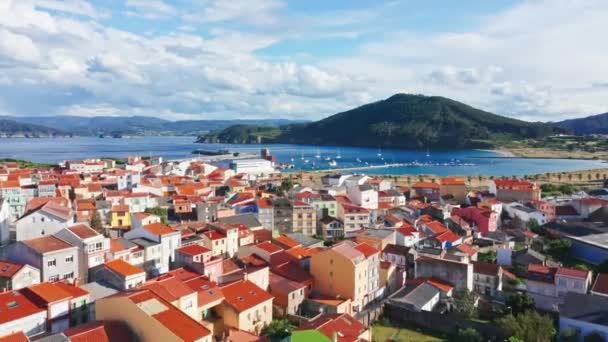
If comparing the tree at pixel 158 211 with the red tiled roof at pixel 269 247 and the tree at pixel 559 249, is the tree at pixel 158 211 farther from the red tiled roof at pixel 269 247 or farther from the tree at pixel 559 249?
the tree at pixel 559 249

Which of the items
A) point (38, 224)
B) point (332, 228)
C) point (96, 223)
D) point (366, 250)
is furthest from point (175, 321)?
point (332, 228)

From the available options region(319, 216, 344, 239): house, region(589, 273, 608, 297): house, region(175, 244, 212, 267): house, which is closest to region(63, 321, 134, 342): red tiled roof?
region(175, 244, 212, 267): house

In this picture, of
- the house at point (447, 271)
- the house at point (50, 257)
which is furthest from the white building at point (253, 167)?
the house at point (50, 257)

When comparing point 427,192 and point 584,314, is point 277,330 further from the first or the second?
point 427,192

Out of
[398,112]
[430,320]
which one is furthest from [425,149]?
[430,320]

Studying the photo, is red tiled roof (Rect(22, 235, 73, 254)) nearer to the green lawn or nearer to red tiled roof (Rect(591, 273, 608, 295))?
the green lawn

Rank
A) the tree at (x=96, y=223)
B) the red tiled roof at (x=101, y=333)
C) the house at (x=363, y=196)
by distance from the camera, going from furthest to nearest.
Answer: the house at (x=363, y=196) < the tree at (x=96, y=223) < the red tiled roof at (x=101, y=333)

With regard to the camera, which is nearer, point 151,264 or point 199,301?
point 199,301

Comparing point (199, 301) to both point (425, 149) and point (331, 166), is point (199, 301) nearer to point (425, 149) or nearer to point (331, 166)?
point (331, 166)
